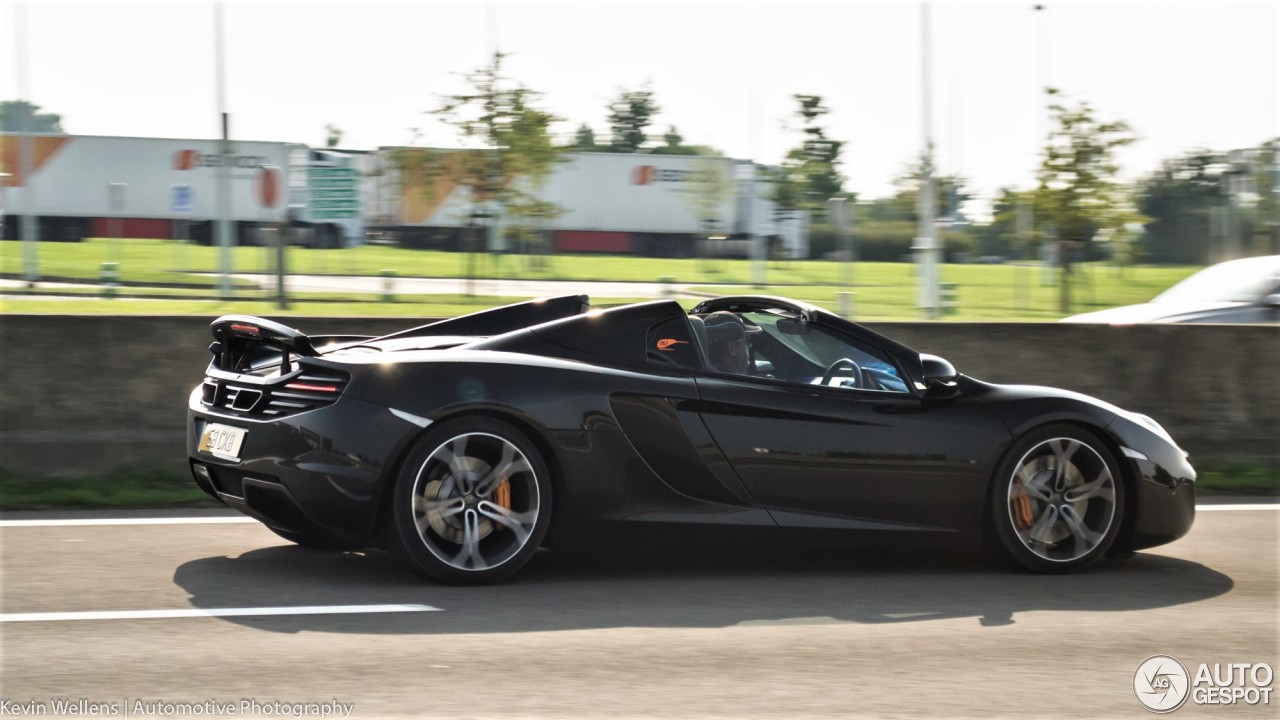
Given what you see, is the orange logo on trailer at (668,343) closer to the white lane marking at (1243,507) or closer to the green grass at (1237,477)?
the white lane marking at (1243,507)

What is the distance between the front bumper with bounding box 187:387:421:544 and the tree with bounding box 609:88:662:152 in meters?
21.4

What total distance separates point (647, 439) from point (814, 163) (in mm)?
28099

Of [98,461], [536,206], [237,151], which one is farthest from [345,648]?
[237,151]

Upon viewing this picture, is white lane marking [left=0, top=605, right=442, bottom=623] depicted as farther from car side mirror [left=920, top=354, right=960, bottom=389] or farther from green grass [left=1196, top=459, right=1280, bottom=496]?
green grass [left=1196, top=459, right=1280, bottom=496]

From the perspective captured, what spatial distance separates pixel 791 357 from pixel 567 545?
1.21m

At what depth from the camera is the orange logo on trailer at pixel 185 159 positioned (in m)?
36.2

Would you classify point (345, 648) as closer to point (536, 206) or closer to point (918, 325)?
point (918, 325)

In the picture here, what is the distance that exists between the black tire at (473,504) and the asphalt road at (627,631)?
13 centimetres

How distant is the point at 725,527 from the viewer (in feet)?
17.8
